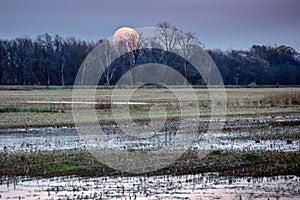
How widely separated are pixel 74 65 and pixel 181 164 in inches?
3883

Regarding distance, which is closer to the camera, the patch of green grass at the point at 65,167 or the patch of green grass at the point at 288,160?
the patch of green grass at the point at 65,167

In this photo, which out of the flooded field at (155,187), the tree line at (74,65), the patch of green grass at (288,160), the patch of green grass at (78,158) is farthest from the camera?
the tree line at (74,65)

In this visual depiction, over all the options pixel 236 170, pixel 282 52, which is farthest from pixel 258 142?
pixel 282 52

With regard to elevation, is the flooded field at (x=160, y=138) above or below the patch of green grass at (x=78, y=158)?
above

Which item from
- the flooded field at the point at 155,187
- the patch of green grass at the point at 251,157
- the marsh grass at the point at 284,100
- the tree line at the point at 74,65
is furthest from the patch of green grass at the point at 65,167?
the tree line at the point at 74,65

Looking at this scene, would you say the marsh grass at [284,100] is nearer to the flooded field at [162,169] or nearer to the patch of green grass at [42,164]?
the flooded field at [162,169]

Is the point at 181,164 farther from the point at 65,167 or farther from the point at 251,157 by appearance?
the point at 65,167

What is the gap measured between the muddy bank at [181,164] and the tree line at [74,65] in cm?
8064

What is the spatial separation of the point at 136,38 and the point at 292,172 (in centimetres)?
9358

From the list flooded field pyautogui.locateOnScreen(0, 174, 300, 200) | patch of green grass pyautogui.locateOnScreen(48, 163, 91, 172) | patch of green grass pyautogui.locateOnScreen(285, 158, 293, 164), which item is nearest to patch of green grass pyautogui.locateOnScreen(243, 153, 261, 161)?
patch of green grass pyautogui.locateOnScreen(285, 158, 293, 164)

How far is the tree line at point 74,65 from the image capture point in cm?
11031

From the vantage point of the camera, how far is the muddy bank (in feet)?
48.1

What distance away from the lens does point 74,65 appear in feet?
370

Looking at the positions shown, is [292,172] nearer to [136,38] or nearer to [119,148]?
[119,148]
